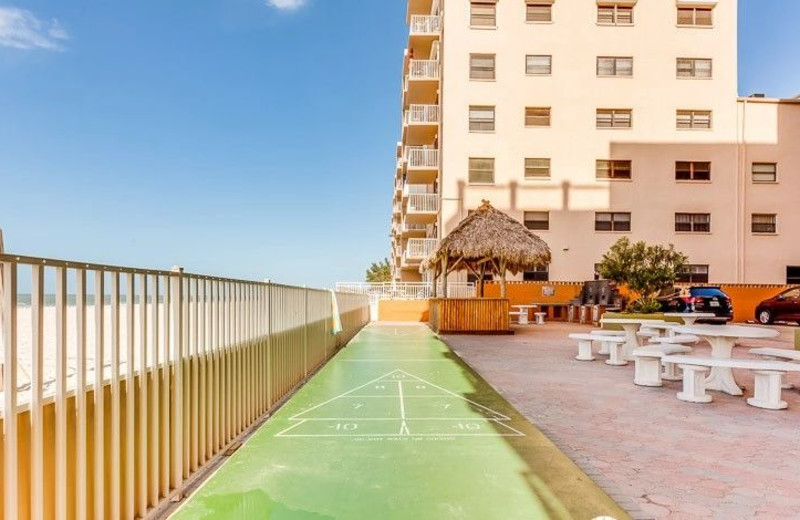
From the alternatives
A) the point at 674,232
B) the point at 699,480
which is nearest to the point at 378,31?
the point at 674,232

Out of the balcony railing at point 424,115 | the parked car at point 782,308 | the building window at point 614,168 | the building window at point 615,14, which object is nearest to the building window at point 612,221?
the building window at point 614,168

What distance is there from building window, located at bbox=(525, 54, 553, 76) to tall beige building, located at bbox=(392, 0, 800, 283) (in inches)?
2.1

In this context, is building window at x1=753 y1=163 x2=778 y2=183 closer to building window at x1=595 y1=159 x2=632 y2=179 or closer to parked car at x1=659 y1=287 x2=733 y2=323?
building window at x1=595 y1=159 x2=632 y2=179

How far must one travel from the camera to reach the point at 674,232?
85.0ft

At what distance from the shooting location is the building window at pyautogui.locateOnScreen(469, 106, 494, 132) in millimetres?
26000

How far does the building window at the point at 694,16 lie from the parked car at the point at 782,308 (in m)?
15.1

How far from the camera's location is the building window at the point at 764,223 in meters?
26.0

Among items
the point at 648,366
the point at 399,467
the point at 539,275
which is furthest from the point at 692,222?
the point at 399,467

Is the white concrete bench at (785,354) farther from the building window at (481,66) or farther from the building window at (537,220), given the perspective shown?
the building window at (481,66)

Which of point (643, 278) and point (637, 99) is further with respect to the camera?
point (637, 99)

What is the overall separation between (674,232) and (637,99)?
23.9 feet

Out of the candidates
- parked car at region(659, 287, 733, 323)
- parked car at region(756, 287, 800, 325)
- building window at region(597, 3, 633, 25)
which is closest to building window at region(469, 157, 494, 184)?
building window at region(597, 3, 633, 25)

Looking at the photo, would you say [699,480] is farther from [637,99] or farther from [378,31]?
[378,31]

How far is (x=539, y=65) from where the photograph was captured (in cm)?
2612
